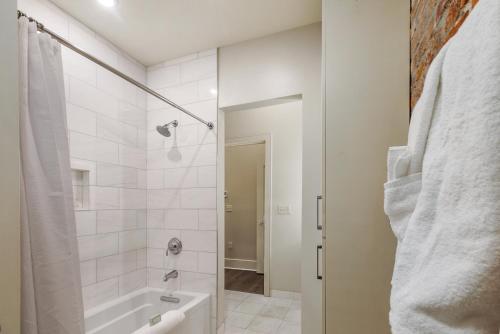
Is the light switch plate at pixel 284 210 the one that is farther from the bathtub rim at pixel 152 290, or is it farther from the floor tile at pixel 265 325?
the bathtub rim at pixel 152 290

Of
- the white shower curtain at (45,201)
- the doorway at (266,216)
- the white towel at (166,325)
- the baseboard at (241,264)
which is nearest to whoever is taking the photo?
the white shower curtain at (45,201)

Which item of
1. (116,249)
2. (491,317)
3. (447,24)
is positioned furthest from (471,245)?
(116,249)

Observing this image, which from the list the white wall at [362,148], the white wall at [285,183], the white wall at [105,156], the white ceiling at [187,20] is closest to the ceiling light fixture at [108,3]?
the white ceiling at [187,20]

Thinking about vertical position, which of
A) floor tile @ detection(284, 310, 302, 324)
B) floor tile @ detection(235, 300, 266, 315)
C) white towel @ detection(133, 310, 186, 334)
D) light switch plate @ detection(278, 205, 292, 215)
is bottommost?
floor tile @ detection(235, 300, 266, 315)

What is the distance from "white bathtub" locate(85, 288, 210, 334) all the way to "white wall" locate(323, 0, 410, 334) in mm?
1159

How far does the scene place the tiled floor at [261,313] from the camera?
7.74 feet

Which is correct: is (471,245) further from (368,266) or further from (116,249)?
(116,249)

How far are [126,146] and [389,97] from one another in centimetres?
205

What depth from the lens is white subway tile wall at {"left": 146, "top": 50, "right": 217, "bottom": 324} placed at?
2219 mm

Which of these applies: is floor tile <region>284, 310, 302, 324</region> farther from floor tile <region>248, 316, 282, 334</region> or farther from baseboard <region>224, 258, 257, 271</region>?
baseboard <region>224, 258, 257, 271</region>

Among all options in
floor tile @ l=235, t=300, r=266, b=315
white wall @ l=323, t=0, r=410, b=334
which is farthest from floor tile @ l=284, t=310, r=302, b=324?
white wall @ l=323, t=0, r=410, b=334

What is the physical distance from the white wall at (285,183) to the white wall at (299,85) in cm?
118

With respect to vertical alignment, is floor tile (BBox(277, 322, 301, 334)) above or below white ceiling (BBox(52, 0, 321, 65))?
below

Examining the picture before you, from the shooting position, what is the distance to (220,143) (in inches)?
90.3
